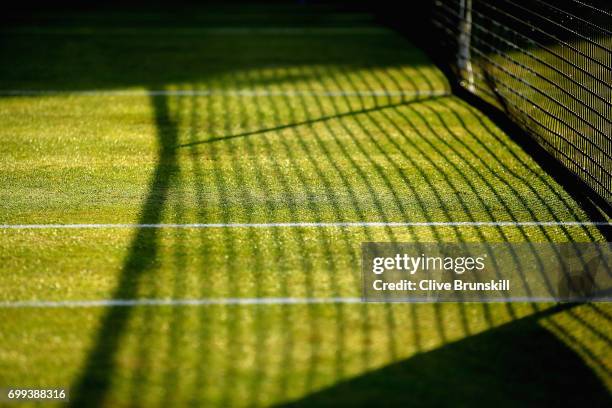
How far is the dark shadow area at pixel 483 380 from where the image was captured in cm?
447

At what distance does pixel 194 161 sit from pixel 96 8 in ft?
36.9

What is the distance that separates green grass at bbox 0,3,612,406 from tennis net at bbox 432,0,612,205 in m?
0.35

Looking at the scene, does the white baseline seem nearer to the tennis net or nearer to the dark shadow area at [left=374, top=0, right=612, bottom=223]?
the dark shadow area at [left=374, top=0, right=612, bottom=223]

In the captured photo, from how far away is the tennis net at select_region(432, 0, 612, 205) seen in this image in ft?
24.6

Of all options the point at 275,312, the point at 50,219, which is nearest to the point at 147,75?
the point at 50,219

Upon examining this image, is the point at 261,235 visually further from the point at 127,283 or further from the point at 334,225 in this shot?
the point at 127,283

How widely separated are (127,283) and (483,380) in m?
2.46

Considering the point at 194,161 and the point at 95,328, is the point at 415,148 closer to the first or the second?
the point at 194,161

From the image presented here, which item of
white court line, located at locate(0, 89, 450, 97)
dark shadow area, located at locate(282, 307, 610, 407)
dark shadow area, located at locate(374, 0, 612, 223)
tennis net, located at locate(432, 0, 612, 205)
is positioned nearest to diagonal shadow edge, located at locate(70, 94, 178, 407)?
dark shadow area, located at locate(282, 307, 610, 407)

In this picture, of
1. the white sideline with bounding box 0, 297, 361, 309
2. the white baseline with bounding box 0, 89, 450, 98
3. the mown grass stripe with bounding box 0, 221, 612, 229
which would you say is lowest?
the white baseline with bounding box 0, 89, 450, 98

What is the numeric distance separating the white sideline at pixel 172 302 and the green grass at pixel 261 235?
64 millimetres

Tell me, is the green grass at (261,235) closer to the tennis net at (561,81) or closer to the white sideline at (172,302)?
the white sideline at (172,302)

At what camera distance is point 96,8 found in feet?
60.4

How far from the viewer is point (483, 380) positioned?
467 cm
